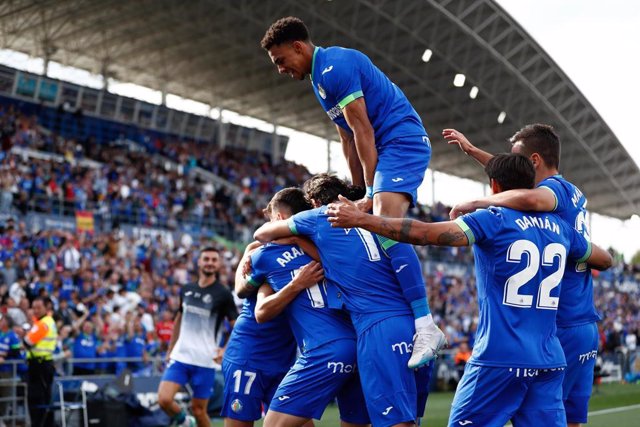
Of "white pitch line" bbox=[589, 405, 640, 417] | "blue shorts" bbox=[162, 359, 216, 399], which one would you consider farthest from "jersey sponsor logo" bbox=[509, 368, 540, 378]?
"white pitch line" bbox=[589, 405, 640, 417]

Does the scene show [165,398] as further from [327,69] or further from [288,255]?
[327,69]

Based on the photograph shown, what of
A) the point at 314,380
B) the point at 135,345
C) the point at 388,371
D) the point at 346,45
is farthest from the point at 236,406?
the point at 346,45

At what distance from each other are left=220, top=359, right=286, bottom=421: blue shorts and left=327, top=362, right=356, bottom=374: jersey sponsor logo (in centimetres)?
95

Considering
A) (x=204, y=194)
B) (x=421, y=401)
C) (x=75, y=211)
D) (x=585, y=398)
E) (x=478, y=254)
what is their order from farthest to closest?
(x=204, y=194), (x=75, y=211), (x=585, y=398), (x=421, y=401), (x=478, y=254)

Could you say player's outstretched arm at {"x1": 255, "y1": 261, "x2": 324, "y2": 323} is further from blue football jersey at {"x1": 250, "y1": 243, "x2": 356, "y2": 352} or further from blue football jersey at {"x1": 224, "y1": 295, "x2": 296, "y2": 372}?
blue football jersey at {"x1": 224, "y1": 295, "x2": 296, "y2": 372}

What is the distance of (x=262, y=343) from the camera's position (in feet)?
19.1

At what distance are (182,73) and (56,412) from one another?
2920 cm

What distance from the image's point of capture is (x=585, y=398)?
564 centimetres

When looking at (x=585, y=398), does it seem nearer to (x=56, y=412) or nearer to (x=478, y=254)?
(x=478, y=254)

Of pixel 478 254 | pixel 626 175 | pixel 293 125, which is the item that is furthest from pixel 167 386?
pixel 626 175

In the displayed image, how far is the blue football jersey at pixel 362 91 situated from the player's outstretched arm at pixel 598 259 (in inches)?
53.7

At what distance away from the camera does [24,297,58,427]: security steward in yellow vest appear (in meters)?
11.9

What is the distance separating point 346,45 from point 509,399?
1204 inches

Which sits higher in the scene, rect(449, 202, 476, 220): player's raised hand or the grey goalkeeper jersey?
rect(449, 202, 476, 220): player's raised hand
